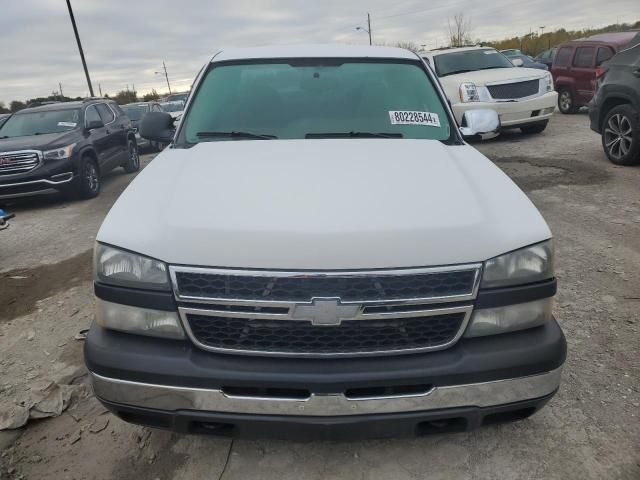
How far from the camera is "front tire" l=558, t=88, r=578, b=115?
14250 mm

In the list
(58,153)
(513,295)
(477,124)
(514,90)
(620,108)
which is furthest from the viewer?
(514,90)

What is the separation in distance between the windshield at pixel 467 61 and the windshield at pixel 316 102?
8.83 m

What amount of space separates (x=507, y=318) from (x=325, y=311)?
0.71 m

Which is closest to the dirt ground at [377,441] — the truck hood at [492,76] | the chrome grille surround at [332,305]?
the chrome grille surround at [332,305]

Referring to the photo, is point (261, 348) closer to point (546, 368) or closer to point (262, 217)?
point (262, 217)

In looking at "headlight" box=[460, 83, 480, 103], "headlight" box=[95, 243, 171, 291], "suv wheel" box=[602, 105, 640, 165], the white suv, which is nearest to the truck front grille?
the white suv

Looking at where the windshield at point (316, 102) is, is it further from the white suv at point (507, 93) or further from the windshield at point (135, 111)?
the windshield at point (135, 111)

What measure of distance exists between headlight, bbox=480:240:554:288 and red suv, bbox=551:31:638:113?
42.3 ft

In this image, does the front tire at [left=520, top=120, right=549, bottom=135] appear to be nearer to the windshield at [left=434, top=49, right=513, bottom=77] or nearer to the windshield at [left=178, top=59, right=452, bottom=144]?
the windshield at [left=434, top=49, right=513, bottom=77]

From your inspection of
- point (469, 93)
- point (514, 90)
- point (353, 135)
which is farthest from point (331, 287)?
point (514, 90)

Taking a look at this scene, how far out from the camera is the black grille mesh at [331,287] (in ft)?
5.99

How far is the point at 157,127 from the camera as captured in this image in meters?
3.76

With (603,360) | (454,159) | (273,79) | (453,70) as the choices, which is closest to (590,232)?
(603,360)

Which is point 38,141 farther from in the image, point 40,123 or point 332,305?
point 332,305
